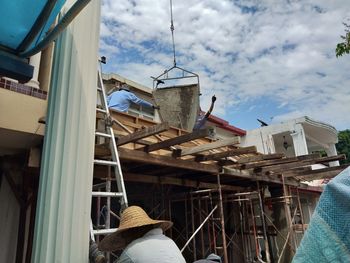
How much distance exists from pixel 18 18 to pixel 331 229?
9.13 feet

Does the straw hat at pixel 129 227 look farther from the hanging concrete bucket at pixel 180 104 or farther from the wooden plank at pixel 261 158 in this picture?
the hanging concrete bucket at pixel 180 104

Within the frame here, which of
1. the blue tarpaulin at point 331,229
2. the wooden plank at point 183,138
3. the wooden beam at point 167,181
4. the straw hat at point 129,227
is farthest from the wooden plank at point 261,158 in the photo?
the blue tarpaulin at point 331,229

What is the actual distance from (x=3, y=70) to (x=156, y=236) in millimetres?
2065

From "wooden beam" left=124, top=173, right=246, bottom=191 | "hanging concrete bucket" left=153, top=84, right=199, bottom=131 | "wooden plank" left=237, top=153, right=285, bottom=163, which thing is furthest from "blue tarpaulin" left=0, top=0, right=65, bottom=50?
"wooden plank" left=237, top=153, right=285, bottom=163

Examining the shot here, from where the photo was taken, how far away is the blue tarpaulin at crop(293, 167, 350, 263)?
0.94 meters

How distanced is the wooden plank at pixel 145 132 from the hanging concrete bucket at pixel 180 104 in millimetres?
2677

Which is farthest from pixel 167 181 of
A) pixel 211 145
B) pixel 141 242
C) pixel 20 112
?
pixel 141 242

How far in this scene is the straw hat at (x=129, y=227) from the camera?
3.01 m

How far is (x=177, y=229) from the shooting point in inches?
385

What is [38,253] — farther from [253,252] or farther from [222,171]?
[253,252]

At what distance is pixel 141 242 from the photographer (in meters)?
2.83

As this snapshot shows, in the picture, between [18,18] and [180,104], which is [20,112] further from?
[180,104]

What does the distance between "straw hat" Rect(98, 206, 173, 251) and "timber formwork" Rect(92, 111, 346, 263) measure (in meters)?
0.75

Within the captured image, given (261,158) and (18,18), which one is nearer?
(18,18)
